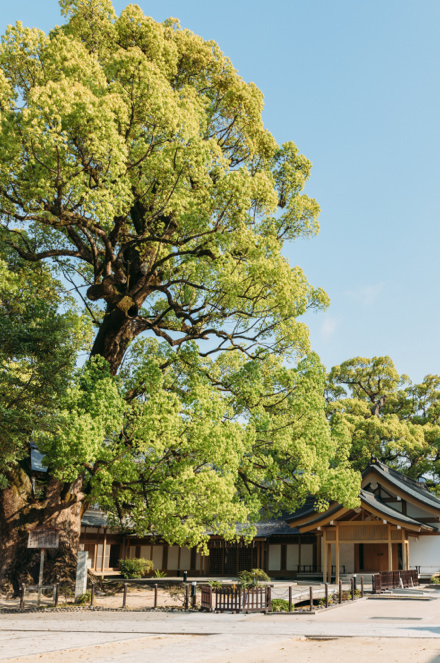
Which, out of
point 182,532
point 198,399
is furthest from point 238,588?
point 198,399

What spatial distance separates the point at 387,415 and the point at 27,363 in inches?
1258

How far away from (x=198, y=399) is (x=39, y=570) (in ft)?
23.6

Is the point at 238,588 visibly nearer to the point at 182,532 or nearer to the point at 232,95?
the point at 182,532

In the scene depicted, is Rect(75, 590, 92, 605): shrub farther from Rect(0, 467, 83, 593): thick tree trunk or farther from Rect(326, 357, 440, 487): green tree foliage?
Rect(326, 357, 440, 487): green tree foliage

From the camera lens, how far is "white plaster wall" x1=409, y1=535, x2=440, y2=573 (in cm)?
3256

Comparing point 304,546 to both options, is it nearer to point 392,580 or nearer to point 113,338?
point 392,580

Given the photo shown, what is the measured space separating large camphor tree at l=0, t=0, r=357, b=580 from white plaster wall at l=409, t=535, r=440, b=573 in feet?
41.0

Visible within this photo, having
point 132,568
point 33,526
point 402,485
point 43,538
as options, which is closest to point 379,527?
point 402,485

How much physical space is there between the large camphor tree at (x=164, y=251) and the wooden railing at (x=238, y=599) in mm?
1653

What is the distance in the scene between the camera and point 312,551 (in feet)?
108

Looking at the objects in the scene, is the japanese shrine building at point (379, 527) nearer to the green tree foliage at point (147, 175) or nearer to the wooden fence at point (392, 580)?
the wooden fence at point (392, 580)

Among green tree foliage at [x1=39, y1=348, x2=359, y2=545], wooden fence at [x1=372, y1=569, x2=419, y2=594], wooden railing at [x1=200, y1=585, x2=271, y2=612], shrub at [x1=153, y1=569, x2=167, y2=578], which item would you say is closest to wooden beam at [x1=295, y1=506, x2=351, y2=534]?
wooden fence at [x1=372, y1=569, x2=419, y2=594]

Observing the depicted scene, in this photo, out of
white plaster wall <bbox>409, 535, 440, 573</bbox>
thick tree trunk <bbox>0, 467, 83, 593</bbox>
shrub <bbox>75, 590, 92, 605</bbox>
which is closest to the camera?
shrub <bbox>75, 590, 92, 605</bbox>

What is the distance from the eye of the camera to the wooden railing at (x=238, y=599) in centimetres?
1727
